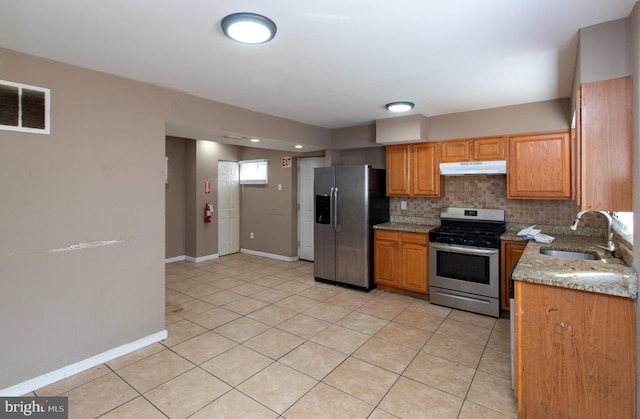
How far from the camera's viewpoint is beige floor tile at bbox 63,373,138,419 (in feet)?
6.67

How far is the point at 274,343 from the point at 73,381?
5.00 feet

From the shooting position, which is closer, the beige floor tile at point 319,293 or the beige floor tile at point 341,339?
the beige floor tile at point 341,339

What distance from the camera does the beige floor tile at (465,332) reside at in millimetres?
3006

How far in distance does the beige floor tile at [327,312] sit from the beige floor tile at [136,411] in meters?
1.82

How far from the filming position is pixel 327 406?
2086 mm

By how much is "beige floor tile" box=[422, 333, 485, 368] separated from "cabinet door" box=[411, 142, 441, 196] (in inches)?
73.6

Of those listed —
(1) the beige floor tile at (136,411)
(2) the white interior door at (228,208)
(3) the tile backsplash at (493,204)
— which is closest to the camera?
(1) the beige floor tile at (136,411)

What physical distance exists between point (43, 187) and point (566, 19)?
3.58 meters

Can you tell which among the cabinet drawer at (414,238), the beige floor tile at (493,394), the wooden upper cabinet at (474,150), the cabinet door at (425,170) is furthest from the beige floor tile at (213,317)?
the wooden upper cabinet at (474,150)

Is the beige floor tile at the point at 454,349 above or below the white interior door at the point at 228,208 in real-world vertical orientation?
below

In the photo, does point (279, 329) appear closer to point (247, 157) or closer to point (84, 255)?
point (84, 255)

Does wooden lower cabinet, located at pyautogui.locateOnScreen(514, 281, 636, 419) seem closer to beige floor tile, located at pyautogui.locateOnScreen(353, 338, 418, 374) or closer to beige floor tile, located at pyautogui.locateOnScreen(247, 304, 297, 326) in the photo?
beige floor tile, located at pyautogui.locateOnScreen(353, 338, 418, 374)

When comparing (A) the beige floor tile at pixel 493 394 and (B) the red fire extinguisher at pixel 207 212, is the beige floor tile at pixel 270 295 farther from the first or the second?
(A) the beige floor tile at pixel 493 394

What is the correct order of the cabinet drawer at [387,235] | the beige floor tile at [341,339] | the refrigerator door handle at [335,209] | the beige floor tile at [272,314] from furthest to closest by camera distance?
the refrigerator door handle at [335,209] → the cabinet drawer at [387,235] → the beige floor tile at [272,314] → the beige floor tile at [341,339]
